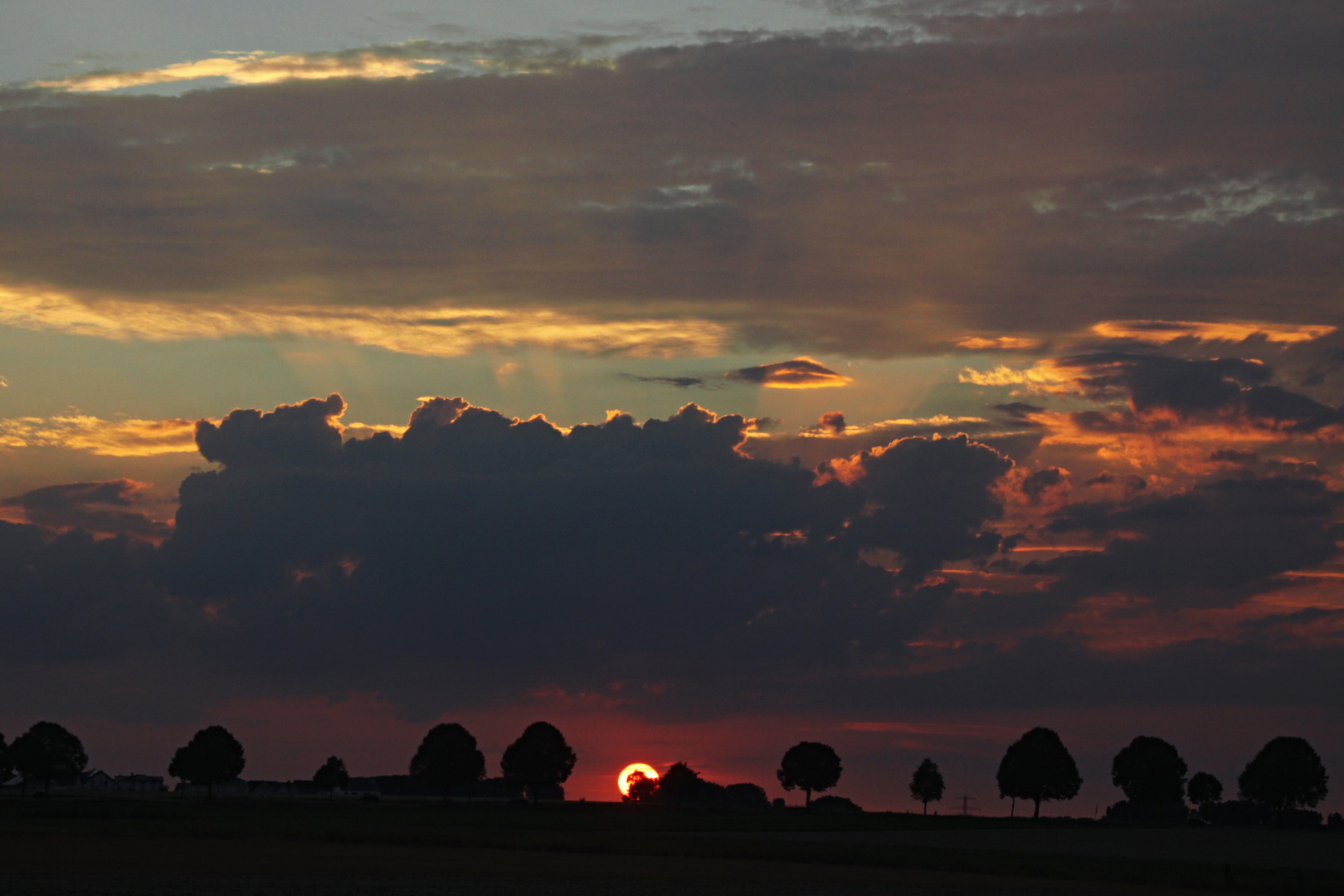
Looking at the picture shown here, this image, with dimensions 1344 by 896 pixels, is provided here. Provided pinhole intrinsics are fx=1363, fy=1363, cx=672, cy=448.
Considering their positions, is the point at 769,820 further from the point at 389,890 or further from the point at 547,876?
the point at 389,890

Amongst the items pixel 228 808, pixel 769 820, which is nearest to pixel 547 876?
pixel 769 820

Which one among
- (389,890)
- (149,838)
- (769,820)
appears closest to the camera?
(389,890)

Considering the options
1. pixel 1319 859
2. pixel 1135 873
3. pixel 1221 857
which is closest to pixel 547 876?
pixel 1135 873

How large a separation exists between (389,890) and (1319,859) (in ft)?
288

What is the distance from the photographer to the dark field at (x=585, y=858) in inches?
2625

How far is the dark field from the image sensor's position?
66.7m

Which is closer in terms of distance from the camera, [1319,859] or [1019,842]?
[1319,859]

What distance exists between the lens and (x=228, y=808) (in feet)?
620

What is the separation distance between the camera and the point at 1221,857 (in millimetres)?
112500

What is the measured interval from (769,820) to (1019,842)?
51.0m

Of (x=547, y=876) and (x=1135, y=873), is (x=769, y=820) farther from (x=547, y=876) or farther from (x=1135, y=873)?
(x=547, y=876)

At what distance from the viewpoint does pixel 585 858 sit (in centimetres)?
9156

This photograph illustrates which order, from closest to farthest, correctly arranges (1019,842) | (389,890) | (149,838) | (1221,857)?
(389,890) < (149,838) < (1221,857) < (1019,842)

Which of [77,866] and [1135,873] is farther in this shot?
[1135,873]
